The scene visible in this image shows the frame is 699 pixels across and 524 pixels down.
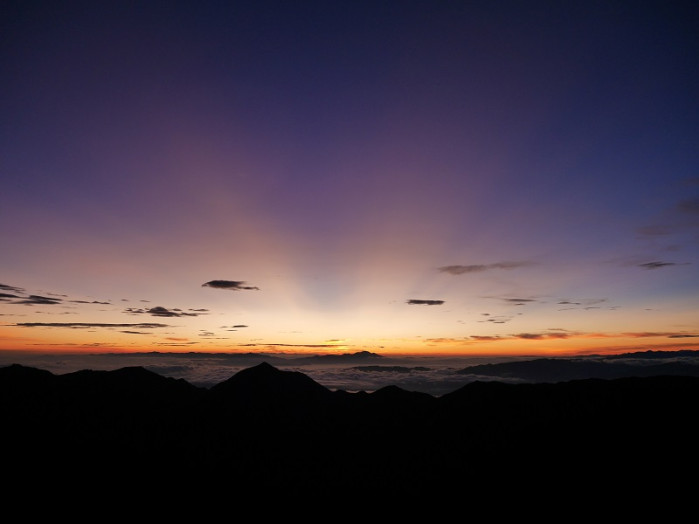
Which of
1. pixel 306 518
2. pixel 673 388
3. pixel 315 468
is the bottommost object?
pixel 306 518

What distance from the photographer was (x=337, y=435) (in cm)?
13975

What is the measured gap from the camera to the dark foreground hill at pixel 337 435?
103 meters

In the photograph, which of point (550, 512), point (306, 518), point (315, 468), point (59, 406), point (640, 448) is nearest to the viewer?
point (550, 512)

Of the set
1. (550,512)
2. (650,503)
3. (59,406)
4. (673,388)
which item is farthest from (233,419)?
(673,388)

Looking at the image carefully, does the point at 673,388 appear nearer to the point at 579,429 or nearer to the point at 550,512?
the point at 579,429

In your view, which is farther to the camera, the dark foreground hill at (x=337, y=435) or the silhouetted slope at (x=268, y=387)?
the silhouetted slope at (x=268, y=387)

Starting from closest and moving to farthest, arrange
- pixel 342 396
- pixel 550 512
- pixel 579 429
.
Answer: pixel 550 512 → pixel 579 429 → pixel 342 396

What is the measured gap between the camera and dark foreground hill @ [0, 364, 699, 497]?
338 feet

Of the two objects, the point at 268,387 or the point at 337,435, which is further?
the point at 268,387

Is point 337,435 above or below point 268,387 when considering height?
below

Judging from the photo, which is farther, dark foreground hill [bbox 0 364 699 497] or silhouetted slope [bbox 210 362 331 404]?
silhouetted slope [bbox 210 362 331 404]

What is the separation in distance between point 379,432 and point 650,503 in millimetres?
80043

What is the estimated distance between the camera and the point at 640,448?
97.7 meters

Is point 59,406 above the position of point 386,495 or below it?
above
